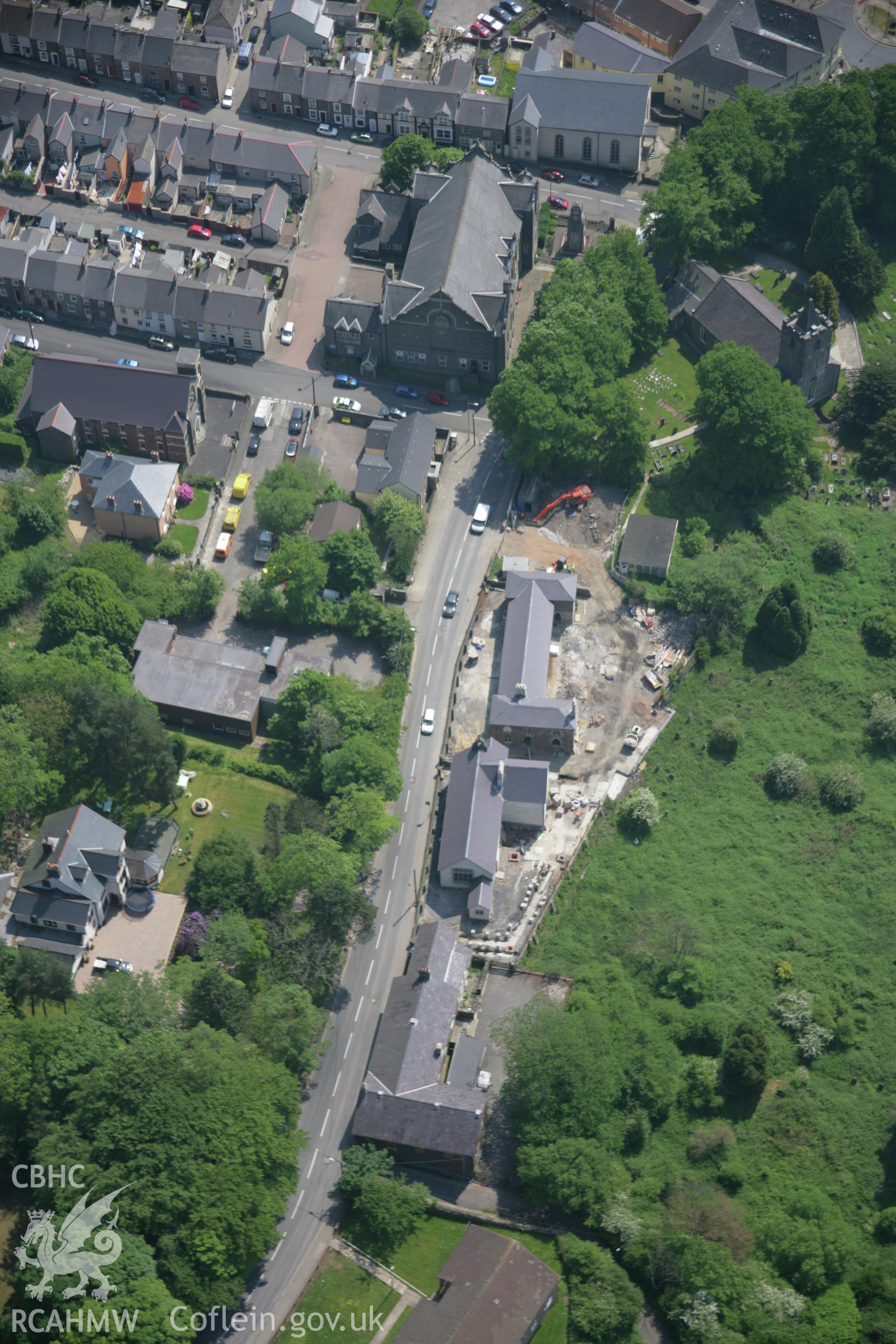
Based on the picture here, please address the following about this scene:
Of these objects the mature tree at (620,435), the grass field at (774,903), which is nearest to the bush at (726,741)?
the grass field at (774,903)

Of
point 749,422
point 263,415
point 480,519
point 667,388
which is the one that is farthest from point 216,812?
point 667,388

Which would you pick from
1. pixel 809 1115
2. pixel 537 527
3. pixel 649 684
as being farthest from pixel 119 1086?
pixel 537 527

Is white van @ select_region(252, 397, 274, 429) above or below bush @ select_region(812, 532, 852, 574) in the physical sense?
below

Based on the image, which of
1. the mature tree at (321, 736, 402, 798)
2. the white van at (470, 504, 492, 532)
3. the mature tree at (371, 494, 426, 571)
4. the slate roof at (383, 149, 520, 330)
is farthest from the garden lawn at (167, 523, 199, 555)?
the mature tree at (321, 736, 402, 798)

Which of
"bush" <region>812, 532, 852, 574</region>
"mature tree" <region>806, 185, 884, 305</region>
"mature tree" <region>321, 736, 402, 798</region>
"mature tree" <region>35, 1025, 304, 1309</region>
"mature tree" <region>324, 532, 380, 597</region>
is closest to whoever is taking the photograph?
"mature tree" <region>35, 1025, 304, 1309</region>

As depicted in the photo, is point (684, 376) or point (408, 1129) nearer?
point (408, 1129)

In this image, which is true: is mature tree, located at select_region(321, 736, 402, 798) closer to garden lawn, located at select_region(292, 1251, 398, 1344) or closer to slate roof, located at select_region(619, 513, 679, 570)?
slate roof, located at select_region(619, 513, 679, 570)

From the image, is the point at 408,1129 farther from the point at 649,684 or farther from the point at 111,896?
the point at 649,684
